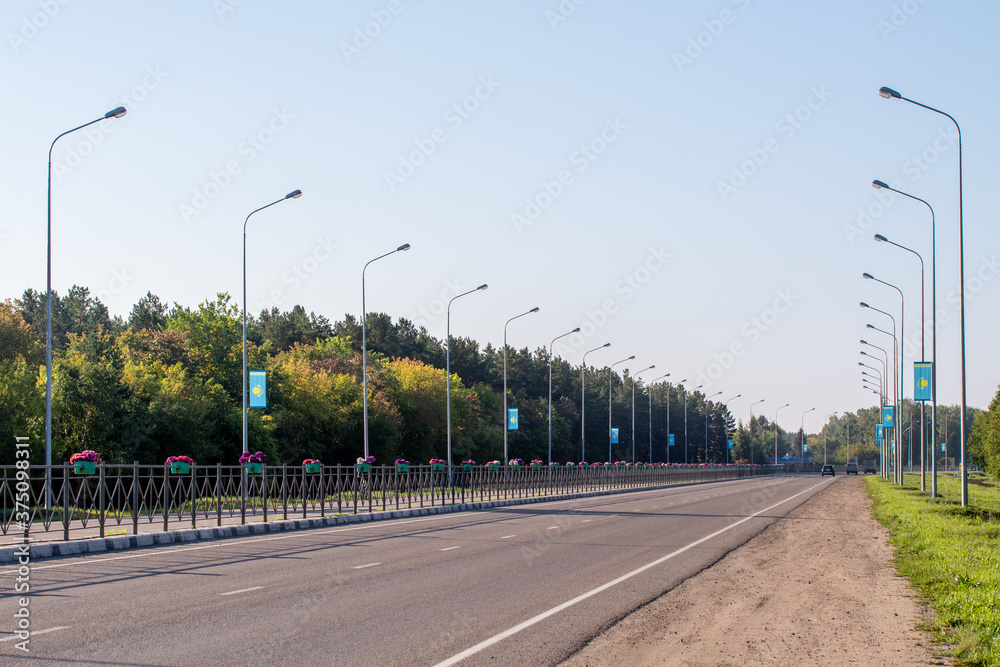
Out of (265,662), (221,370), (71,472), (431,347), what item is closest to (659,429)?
(431,347)

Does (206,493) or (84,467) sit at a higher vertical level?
(84,467)

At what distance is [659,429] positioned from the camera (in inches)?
5896

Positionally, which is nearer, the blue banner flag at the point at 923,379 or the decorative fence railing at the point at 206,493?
the decorative fence railing at the point at 206,493

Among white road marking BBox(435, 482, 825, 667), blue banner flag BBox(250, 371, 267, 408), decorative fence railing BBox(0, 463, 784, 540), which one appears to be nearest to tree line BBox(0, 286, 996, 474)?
blue banner flag BBox(250, 371, 267, 408)

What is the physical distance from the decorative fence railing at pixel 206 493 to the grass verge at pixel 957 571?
14.3 m

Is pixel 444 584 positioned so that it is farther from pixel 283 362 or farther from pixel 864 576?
pixel 283 362

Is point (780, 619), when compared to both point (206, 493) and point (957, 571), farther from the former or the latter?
point (206, 493)

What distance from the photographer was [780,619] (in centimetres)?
1030

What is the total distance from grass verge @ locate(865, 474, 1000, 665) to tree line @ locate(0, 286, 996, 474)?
36.4 metres

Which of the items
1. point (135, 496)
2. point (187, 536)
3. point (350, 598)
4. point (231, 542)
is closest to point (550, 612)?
point (350, 598)

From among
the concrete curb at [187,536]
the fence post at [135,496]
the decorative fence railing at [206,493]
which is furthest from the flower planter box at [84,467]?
the concrete curb at [187,536]

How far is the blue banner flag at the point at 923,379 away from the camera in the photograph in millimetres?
35125

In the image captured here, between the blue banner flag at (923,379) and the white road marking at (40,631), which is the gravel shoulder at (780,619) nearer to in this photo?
the white road marking at (40,631)

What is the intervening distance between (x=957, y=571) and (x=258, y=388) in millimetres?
26369
